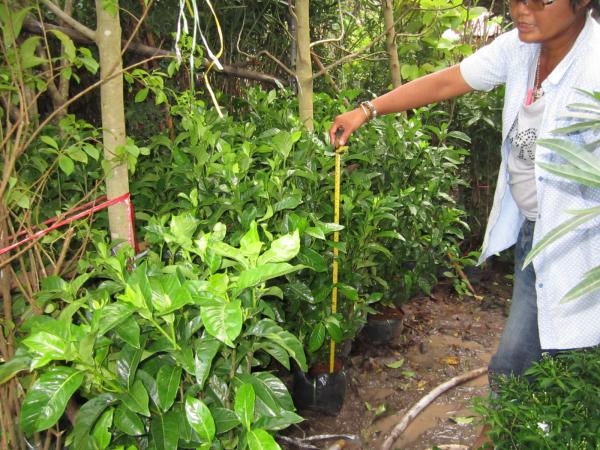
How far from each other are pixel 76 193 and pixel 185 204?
1.99 feet

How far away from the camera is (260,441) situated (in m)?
1.10

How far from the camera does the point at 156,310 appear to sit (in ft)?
3.92

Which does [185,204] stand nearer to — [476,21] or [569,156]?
[569,156]

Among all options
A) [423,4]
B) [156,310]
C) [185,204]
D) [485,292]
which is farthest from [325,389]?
[423,4]

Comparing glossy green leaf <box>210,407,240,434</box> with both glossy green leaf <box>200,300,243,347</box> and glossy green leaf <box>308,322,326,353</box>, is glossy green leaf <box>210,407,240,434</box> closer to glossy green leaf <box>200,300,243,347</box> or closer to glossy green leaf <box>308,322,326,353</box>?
glossy green leaf <box>200,300,243,347</box>

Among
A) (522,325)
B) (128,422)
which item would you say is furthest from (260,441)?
(522,325)

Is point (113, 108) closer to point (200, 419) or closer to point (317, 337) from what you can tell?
point (200, 419)

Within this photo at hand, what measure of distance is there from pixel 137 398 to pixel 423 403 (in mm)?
2182

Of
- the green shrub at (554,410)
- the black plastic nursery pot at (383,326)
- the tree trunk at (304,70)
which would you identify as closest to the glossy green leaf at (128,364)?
the green shrub at (554,410)

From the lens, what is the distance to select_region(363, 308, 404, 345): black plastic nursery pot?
355 cm

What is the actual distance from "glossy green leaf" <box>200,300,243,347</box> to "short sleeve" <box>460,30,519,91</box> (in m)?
1.58

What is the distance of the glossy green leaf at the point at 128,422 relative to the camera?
118cm

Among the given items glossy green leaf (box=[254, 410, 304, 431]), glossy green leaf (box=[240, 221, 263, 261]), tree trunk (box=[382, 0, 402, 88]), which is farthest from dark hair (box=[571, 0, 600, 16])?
tree trunk (box=[382, 0, 402, 88])

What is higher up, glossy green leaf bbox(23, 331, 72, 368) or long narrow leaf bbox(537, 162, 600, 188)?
long narrow leaf bbox(537, 162, 600, 188)
